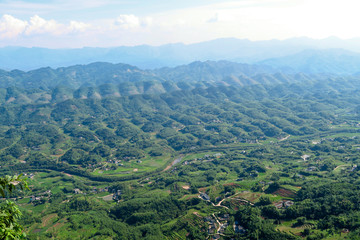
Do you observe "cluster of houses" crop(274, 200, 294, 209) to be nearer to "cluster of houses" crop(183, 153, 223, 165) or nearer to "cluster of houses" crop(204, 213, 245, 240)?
"cluster of houses" crop(204, 213, 245, 240)

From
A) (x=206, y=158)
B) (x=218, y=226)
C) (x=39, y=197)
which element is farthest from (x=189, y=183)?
(x=39, y=197)

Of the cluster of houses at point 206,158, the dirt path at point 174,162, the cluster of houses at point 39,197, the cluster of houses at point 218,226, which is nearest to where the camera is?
the cluster of houses at point 218,226

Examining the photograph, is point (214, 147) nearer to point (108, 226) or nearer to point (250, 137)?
point (250, 137)

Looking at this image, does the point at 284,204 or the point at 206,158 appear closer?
the point at 284,204

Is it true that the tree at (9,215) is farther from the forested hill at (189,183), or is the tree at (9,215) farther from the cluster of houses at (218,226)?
the cluster of houses at (218,226)

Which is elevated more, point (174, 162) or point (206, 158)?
point (206, 158)

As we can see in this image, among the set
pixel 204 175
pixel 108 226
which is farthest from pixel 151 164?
pixel 108 226

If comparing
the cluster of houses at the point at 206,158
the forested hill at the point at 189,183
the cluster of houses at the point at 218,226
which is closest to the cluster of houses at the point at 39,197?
the forested hill at the point at 189,183

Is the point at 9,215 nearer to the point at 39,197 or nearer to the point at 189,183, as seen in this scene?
the point at 189,183

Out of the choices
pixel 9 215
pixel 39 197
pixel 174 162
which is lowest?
pixel 174 162
